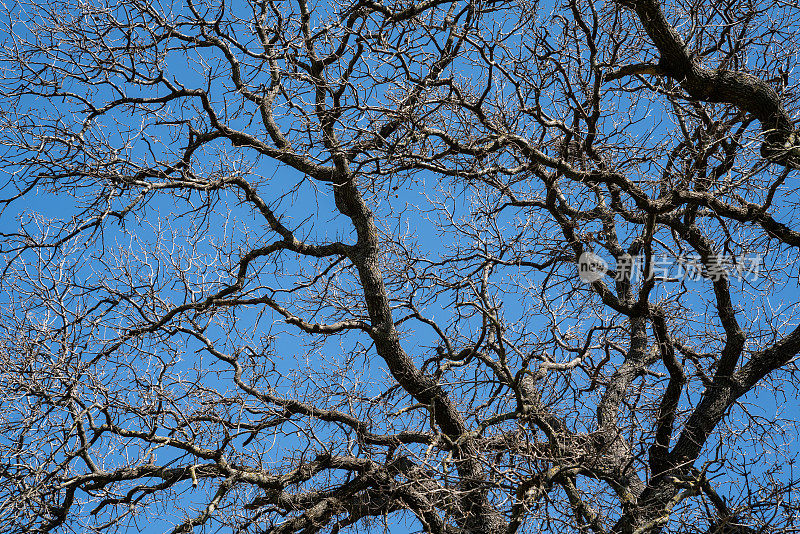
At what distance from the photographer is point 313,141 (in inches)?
261

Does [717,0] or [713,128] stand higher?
[717,0]

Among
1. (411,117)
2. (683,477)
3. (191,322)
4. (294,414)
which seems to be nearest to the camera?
(411,117)

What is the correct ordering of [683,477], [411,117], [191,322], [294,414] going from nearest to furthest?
[411,117], [683,477], [294,414], [191,322]

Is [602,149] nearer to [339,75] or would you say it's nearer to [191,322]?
[339,75]

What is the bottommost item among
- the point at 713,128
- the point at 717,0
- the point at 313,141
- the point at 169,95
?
the point at 713,128

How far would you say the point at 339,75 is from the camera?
21.5 feet

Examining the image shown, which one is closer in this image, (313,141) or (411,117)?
(411,117)

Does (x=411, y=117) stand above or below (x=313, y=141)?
below

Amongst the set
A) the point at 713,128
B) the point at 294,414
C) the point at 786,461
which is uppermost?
the point at 713,128

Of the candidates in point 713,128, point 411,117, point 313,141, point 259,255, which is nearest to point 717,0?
point 713,128

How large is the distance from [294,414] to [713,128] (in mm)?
4530

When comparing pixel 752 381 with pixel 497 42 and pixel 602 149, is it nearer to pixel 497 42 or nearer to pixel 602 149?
pixel 602 149

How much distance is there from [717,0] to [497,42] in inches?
85.9

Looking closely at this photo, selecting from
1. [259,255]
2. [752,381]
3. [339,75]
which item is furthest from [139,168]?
[752,381]
